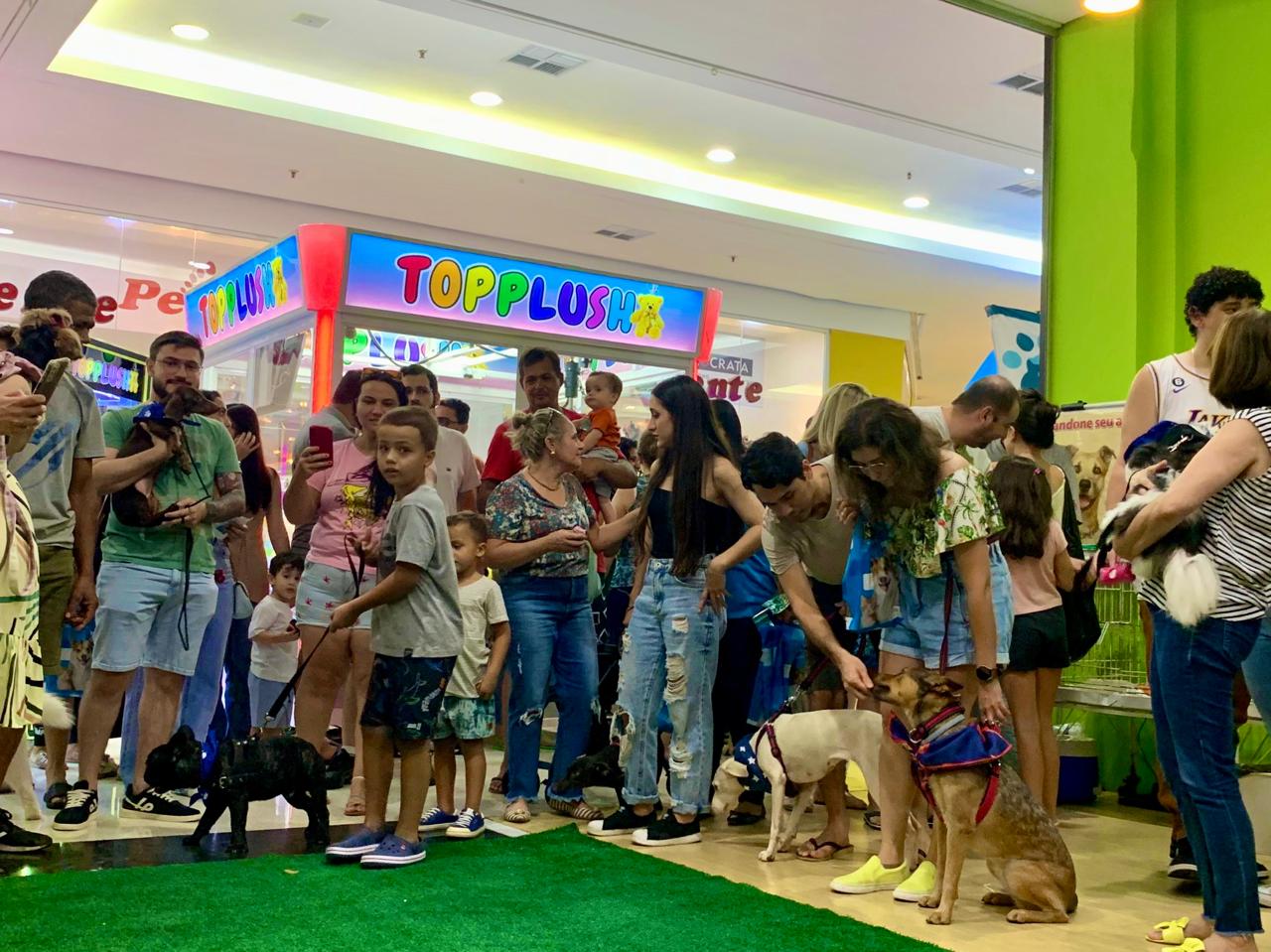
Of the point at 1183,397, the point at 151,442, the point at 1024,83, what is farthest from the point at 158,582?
the point at 1024,83

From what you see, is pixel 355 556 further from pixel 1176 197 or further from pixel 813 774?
pixel 1176 197

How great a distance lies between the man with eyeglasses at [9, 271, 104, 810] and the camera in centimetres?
400

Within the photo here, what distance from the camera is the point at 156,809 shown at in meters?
4.59

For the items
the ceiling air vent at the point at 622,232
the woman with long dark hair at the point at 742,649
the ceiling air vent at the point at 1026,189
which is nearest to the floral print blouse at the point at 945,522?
the woman with long dark hair at the point at 742,649

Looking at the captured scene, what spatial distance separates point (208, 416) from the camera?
499 centimetres

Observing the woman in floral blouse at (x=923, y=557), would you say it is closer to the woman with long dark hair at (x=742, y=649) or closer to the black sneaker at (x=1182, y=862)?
the black sneaker at (x=1182, y=862)

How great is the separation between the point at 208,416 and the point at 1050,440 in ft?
10.5

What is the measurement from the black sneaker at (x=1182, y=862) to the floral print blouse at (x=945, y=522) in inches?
47.9

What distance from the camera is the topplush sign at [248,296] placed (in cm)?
741

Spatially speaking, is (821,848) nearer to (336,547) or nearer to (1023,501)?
(1023,501)

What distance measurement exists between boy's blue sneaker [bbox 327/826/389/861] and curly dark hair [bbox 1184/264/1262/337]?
2973 millimetres

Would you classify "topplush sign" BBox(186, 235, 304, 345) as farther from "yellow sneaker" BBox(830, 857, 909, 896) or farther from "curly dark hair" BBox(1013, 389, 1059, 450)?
"yellow sneaker" BBox(830, 857, 909, 896)

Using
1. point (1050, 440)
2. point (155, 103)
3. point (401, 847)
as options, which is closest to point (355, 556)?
point (401, 847)

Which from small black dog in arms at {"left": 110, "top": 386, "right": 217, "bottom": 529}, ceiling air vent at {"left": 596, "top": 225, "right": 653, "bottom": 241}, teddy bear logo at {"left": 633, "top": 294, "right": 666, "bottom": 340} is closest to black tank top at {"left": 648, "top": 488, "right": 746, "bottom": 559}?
small black dog in arms at {"left": 110, "top": 386, "right": 217, "bottom": 529}
